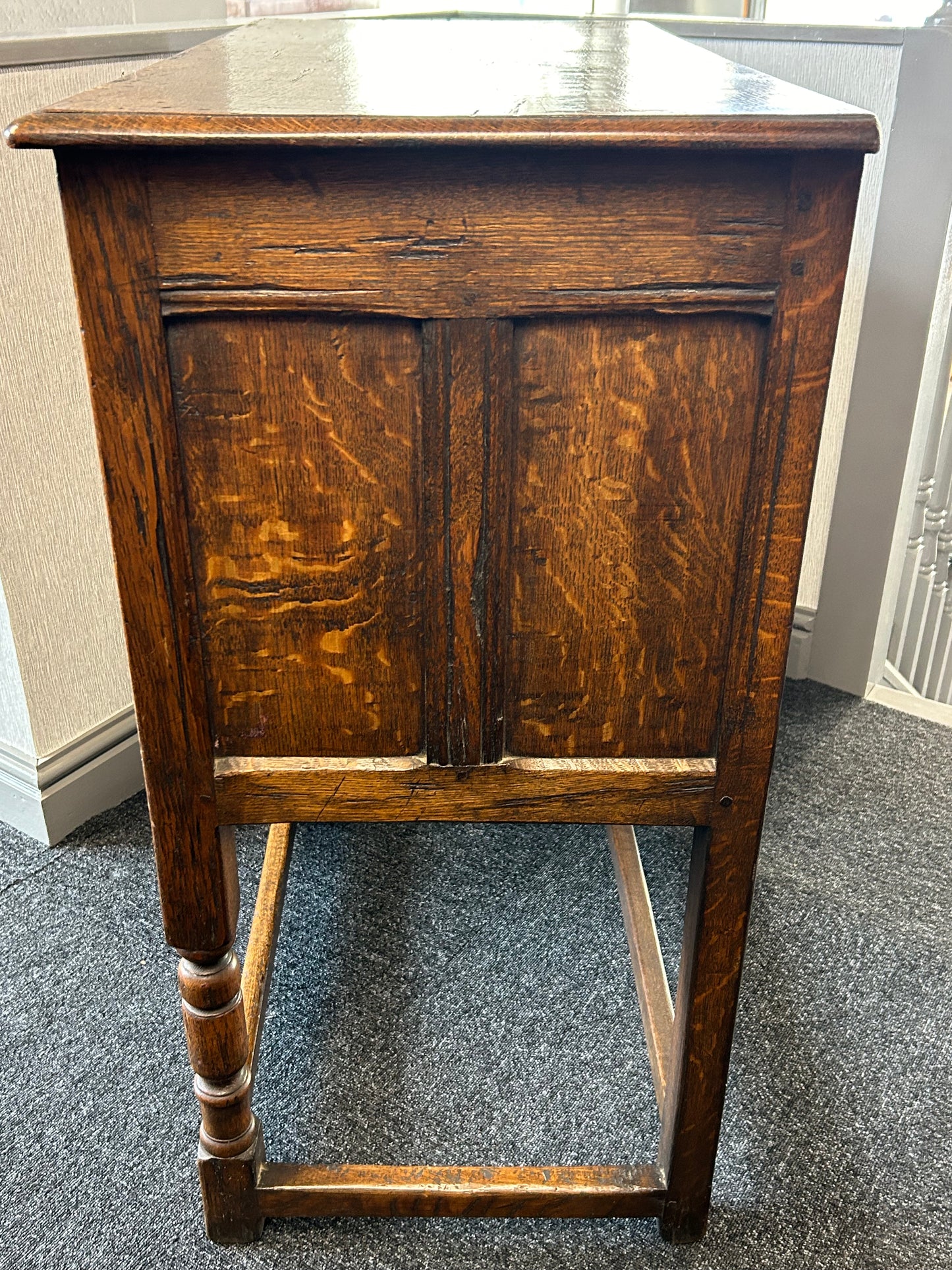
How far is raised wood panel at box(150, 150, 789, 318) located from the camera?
0.79 metres

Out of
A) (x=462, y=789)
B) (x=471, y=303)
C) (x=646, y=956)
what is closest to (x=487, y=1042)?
(x=646, y=956)

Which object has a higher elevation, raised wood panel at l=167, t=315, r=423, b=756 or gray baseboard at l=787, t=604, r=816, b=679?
raised wood panel at l=167, t=315, r=423, b=756

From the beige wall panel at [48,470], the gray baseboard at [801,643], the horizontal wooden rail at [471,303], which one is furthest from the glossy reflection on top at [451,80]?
the gray baseboard at [801,643]

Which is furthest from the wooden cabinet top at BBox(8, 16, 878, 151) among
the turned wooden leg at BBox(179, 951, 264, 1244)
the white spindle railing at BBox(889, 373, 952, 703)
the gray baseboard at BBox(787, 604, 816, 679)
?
the white spindle railing at BBox(889, 373, 952, 703)

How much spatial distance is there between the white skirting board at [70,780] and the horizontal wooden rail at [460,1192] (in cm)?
80

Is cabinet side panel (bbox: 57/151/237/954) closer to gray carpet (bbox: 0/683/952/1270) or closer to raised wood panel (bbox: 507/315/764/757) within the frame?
raised wood panel (bbox: 507/315/764/757)

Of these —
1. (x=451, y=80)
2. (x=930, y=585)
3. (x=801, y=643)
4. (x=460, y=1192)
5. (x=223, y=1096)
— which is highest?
(x=451, y=80)

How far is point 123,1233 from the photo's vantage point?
1239mm

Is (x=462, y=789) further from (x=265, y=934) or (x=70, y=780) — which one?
(x=70, y=780)

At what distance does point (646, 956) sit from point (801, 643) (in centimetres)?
102

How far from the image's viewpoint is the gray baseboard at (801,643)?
229 centimetres

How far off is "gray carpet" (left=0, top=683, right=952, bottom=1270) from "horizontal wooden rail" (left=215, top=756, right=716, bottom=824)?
1.74ft

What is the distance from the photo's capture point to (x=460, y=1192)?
3.90ft

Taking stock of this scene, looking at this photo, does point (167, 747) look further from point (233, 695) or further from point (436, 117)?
point (436, 117)
